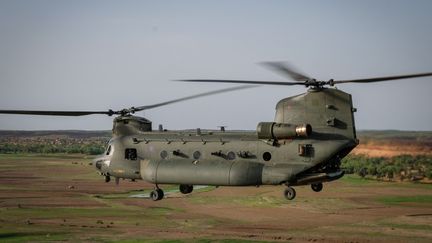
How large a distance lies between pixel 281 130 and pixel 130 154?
9.41m

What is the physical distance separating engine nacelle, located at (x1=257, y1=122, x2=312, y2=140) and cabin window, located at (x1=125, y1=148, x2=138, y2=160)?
7.96 metres

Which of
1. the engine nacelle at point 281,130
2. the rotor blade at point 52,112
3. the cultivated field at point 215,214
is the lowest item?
the cultivated field at point 215,214

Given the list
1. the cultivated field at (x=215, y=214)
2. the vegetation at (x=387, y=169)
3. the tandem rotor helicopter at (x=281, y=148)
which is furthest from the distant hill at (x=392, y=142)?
the vegetation at (x=387, y=169)

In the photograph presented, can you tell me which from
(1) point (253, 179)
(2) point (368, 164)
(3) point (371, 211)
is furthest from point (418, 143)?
(2) point (368, 164)

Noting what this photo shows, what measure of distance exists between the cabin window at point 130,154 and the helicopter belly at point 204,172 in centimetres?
153

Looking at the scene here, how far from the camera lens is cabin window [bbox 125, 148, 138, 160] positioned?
32.5 metres

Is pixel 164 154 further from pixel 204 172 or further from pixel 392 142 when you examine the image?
pixel 392 142

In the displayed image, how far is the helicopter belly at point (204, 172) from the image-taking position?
2773 centimetres

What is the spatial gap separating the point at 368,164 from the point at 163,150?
121 meters

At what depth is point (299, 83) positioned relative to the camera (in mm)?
27797

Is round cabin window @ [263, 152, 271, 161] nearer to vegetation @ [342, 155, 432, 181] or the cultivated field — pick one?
the cultivated field

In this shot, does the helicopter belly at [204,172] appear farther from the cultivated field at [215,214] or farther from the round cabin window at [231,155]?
the cultivated field at [215,214]

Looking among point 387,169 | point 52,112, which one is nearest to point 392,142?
point 52,112

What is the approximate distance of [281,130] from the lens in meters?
27.6
